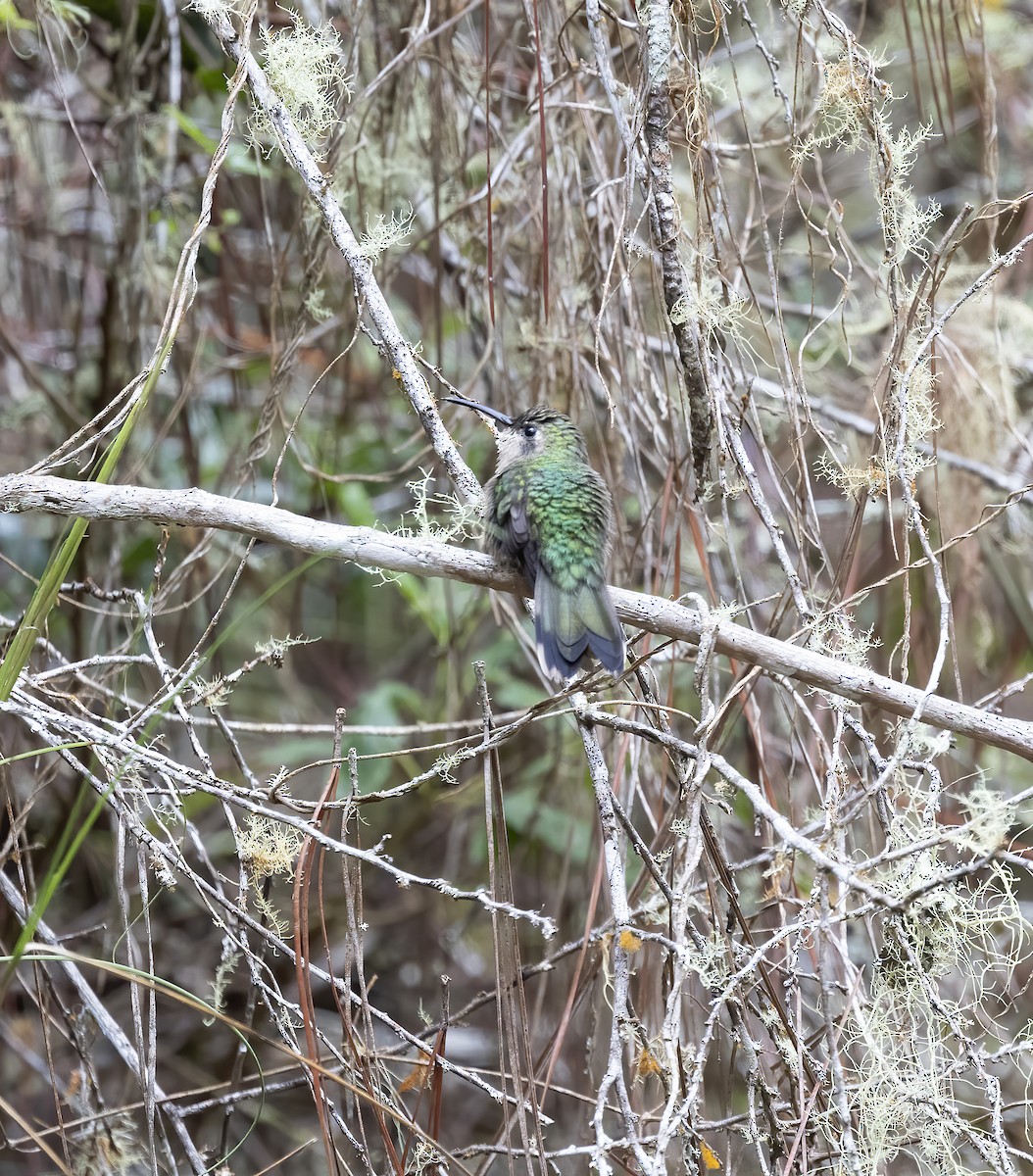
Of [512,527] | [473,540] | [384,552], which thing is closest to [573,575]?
[512,527]

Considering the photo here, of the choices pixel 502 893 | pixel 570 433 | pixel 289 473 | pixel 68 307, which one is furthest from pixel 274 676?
pixel 502 893

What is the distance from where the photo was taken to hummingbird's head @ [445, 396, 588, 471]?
8.77ft

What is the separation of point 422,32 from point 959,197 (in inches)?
151

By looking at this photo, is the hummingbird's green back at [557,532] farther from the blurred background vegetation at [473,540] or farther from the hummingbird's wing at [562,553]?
the blurred background vegetation at [473,540]

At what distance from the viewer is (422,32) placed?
2.49 m

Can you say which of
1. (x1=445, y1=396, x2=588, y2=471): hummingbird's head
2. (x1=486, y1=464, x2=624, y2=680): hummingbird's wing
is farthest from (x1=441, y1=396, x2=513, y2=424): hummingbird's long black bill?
(x1=486, y1=464, x2=624, y2=680): hummingbird's wing

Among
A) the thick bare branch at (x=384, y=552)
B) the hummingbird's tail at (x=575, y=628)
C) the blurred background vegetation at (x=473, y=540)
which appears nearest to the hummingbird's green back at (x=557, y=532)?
the hummingbird's tail at (x=575, y=628)

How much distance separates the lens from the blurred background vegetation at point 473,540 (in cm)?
179

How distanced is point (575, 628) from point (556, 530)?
342 mm

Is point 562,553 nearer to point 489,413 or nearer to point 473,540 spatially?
point 489,413

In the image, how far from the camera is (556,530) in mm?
2408

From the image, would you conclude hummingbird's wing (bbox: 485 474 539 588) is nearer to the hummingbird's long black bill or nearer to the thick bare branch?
the hummingbird's long black bill

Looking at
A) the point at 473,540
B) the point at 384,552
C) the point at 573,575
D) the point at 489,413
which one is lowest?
the point at 473,540

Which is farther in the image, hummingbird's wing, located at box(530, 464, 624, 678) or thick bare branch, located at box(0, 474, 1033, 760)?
hummingbird's wing, located at box(530, 464, 624, 678)
